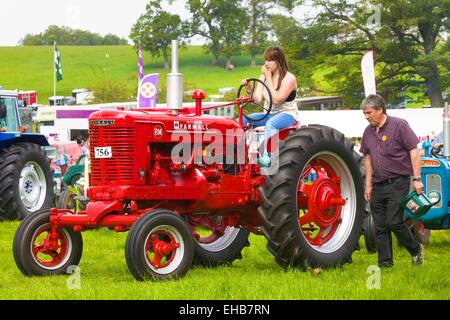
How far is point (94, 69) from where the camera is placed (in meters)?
83.9

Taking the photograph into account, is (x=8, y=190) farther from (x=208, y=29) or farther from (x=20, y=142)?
(x=208, y=29)

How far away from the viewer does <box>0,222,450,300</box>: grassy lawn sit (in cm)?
601

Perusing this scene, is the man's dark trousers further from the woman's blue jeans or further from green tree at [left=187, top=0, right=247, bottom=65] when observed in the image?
green tree at [left=187, top=0, right=247, bottom=65]

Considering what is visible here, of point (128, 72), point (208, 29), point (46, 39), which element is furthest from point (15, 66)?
point (46, 39)

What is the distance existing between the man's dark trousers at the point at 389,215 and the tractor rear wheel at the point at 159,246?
183 centimetres

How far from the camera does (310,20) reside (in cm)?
4538

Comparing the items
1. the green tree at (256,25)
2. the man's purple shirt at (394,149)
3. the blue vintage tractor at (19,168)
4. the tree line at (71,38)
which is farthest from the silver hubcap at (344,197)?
the tree line at (71,38)

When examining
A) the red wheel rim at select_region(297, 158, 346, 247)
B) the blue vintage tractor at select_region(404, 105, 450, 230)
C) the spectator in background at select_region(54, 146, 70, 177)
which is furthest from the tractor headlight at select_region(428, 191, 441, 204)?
the spectator in background at select_region(54, 146, 70, 177)

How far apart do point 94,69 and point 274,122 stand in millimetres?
77474

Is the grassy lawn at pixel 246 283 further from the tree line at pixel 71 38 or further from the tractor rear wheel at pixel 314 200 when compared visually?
the tree line at pixel 71 38

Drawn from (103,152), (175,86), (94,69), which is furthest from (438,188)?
(94,69)

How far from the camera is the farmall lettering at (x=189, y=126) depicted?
7629mm

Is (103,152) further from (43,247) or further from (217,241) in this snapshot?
(217,241)

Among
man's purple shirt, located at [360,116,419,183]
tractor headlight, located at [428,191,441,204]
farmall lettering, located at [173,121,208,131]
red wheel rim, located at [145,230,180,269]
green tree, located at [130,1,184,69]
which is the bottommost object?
red wheel rim, located at [145,230,180,269]
